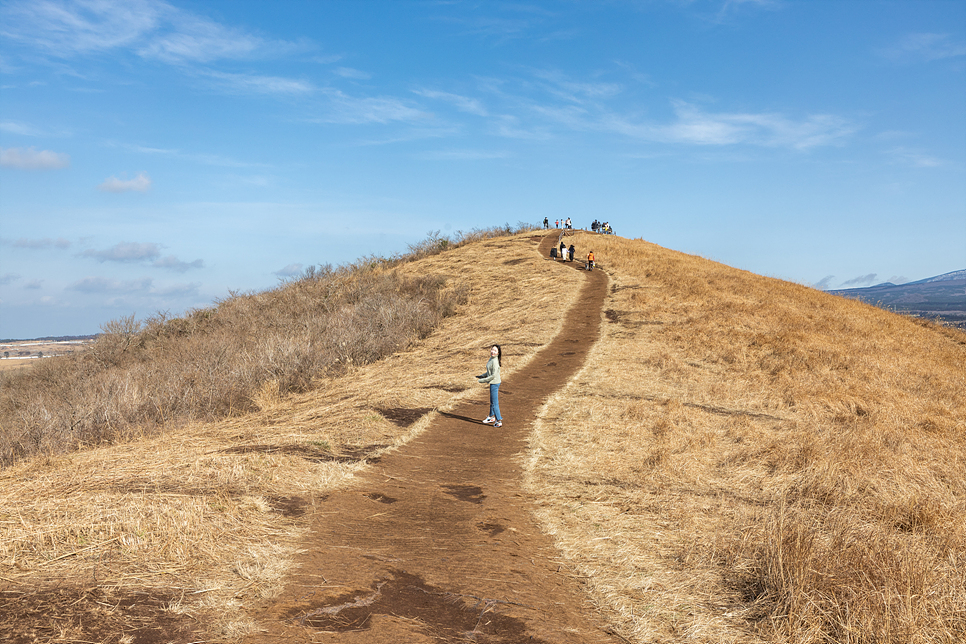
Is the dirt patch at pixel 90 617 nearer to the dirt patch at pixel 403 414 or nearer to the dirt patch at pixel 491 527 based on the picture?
the dirt patch at pixel 491 527

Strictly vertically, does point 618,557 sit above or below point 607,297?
below

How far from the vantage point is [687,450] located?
9.96 m

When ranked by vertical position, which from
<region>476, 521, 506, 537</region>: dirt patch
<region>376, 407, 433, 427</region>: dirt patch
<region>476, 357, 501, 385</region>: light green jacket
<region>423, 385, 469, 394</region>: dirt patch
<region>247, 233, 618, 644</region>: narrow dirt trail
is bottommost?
<region>476, 521, 506, 537</region>: dirt patch

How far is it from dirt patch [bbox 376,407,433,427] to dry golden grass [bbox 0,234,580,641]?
0.15 feet

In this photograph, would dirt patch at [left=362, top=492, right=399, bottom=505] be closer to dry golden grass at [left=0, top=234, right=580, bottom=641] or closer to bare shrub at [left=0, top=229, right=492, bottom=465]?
dry golden grass at [left=0, top=234, right=580, bottom=641]

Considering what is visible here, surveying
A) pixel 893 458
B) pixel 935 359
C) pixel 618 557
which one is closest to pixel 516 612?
pixel 618 557

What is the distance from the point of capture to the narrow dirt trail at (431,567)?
172 inches

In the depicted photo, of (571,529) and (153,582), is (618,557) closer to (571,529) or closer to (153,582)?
(571,529)

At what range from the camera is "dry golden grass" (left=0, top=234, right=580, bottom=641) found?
4.69 metres

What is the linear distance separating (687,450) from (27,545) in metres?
9.33

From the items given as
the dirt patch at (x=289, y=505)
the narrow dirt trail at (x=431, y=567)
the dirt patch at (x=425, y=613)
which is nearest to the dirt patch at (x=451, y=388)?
the narrow dirt trail at (x=431, y=567)

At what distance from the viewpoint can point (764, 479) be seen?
867 centimetres

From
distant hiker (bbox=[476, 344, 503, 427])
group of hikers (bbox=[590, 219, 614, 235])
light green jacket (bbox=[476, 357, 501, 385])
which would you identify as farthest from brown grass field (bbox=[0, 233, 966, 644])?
group of hikers (bbox=[590, 219, 614, 235])

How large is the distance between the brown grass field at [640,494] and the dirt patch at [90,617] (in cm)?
2
